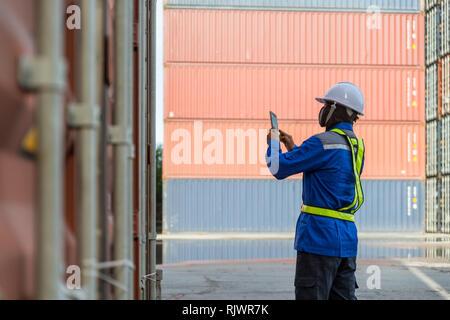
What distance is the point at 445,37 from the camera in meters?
22.4

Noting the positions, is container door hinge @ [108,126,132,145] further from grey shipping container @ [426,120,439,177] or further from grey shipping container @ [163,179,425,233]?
grey shipping container @ [426,120,439,177]

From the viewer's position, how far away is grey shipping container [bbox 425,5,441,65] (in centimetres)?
2292

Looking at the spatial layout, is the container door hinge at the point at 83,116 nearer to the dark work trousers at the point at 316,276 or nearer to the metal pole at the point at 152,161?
the dark work trousers at the point at 316,276

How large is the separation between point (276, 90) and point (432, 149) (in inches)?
250

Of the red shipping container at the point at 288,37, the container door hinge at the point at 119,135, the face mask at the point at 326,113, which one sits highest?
the red shipping container at the point at 288,37

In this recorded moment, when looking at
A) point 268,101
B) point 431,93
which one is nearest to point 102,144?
point 268,101

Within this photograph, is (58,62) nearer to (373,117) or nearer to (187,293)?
(187,293)

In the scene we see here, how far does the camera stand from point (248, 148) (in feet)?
74.4

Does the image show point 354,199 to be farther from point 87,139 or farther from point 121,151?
point 87,139

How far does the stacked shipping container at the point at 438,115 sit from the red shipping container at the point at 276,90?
654 millimetres

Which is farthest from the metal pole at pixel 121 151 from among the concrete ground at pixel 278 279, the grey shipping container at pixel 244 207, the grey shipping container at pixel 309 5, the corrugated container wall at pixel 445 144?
the corrugated container wall at pixel 445 144

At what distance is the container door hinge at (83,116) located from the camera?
166 centimetres

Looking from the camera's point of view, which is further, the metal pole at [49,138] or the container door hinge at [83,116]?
the container door hinge at [83,116]

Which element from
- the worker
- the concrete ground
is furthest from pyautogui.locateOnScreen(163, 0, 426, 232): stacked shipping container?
the worker
